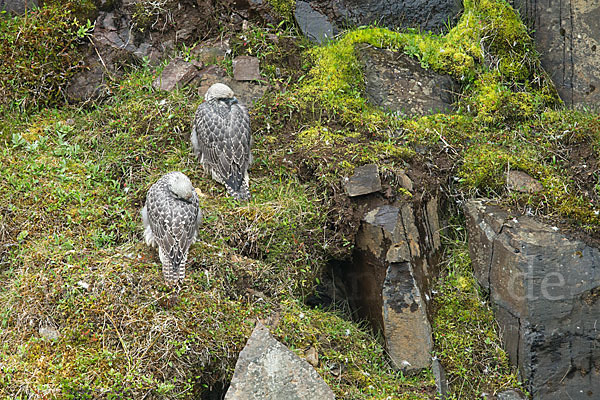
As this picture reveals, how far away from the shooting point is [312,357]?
6.20 m

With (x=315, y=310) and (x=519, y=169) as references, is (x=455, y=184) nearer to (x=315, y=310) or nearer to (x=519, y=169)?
(x=519, y=169)

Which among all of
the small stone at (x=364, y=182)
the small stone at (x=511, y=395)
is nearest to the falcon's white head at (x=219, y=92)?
the small stone at (x=364, y=182)

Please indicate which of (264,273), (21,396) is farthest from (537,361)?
(21,396)

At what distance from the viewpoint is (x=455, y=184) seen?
7391 millimetres

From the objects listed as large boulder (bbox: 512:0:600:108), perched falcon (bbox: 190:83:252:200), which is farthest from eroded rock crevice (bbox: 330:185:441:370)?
large boulder (bbox: 512:0:600:108)

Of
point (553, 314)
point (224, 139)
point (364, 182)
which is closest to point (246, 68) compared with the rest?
point (224, 139)

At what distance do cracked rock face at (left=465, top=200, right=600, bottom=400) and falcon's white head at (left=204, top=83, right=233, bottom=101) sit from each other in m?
3.13

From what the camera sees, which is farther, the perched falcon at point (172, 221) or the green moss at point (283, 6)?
the green moss at point (283, 6)

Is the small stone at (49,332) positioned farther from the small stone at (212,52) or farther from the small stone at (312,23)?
the small stone at (312,23)

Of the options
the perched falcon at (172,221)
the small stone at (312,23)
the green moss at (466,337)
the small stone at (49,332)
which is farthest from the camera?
the small stone at (312,23)

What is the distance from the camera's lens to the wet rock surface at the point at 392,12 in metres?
8.66

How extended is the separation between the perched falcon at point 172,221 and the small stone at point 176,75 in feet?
5.82

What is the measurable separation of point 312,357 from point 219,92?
2.89 m

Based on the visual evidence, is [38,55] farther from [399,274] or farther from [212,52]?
[399,274]
